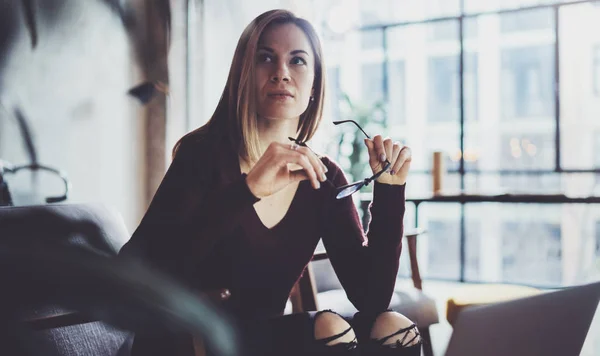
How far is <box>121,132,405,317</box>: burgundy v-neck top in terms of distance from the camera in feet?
2.99

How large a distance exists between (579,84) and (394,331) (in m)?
4.26

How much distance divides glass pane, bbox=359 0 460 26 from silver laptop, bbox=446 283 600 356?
12.9 feet

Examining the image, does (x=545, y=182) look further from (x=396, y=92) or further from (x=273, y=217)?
(x=273, y=217)

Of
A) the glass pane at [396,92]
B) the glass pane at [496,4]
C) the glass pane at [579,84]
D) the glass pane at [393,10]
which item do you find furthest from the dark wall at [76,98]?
the glass pane at [579,84]

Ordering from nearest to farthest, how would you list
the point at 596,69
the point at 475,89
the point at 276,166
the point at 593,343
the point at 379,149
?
the point at 276,166, the point at 379,149, the point at 593,343, the point at 475,89, the point at 596,69

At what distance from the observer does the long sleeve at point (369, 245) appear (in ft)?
3.62

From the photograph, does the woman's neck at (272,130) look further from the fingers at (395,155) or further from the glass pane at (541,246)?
the glass pane at (541,246)

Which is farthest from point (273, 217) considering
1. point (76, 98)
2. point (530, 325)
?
point (76, 98)

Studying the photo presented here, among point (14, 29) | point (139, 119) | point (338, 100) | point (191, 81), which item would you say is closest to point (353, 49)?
point (338, 100)

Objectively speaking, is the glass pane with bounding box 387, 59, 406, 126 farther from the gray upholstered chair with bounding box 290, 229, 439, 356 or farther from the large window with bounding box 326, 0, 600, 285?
the gray upholstered chair with bounding box 290, 229, 439, 356

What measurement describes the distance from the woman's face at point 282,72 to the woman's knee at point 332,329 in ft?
1.44

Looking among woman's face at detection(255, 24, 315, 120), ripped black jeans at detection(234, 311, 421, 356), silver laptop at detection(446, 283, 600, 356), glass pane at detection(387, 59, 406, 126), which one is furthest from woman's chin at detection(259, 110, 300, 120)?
glass pane at detection(387, 59, 406, 126)

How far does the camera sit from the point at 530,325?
675mm

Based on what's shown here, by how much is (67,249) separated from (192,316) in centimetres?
14
